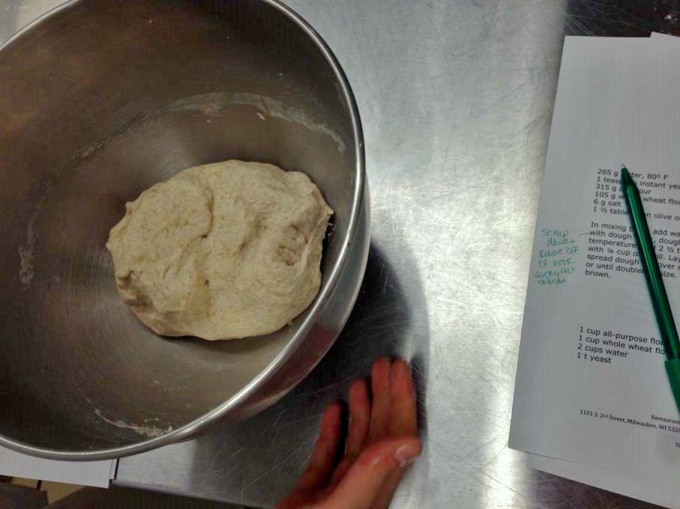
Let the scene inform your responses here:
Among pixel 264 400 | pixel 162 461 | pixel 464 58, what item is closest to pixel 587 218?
pixel 464 58

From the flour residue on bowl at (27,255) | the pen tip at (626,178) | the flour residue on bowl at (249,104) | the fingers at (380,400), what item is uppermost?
the flour residue on bowl at (249,104)

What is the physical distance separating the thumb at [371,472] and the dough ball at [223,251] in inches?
6.1

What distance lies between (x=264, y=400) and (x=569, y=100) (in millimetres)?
479

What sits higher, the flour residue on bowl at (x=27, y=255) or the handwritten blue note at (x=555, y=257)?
the handwritten blue note at (x=555, y=257)

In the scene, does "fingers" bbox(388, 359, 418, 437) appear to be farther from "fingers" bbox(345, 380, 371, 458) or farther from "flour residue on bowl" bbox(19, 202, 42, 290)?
"flour residue on bowl" bbox(19, 202, 42, 290)

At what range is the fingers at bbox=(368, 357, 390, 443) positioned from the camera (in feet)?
1.87

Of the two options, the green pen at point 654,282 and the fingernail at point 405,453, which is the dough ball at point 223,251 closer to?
the fingernail at point 405,453

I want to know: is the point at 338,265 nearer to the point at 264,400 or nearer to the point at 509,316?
the point at 264,400

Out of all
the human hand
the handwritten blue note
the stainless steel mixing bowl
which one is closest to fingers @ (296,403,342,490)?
the human hand

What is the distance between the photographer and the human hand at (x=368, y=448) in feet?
1.64

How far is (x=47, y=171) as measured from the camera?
0.55 m

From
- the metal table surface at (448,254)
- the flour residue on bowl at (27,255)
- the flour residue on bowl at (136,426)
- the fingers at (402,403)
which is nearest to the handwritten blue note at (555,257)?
the metal table surface at (448,254)

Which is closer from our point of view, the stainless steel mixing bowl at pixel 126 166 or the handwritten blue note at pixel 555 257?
the stainless steel mixing bowl at pixel 126 166

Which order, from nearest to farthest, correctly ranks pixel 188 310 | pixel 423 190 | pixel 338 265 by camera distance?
pixel 338 265
pixel 188 310
pixel 423 190
